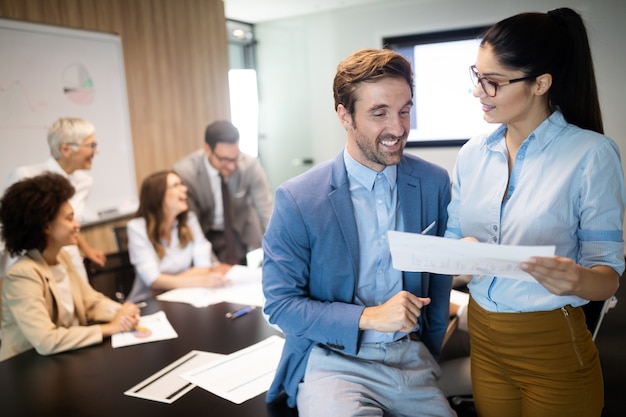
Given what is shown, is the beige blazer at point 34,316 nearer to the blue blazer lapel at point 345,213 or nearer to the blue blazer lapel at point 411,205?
the blue blazer lapel at point 345,213

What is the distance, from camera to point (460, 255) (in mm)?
1135

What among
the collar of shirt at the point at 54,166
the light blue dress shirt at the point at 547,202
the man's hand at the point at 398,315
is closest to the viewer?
the light blue dress shirt at the point at 547,202

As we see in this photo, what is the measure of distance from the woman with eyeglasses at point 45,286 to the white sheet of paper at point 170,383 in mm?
407

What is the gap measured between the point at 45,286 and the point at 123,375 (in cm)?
64

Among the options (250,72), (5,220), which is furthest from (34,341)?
(250,72)

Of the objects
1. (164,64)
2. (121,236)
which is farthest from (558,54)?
(164,64)

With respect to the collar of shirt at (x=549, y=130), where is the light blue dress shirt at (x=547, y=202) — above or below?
below

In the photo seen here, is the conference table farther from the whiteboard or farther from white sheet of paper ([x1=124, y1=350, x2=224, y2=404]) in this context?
the whiteboard

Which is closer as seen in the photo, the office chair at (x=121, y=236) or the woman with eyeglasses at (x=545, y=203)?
the woman with eyeglasses at (x=545, y=203)

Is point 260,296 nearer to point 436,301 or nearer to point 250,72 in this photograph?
point 436,301

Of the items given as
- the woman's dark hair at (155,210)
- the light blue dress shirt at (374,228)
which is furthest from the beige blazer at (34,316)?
the light blue dress shirt at (374,228)

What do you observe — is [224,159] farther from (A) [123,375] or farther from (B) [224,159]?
(A) [123,375]

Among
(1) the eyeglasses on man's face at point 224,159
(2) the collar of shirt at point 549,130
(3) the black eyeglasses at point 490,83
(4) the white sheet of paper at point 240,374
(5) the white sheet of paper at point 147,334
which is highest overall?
(3) the black eyeglasses at point 490,83

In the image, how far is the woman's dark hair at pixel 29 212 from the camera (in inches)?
84.8
